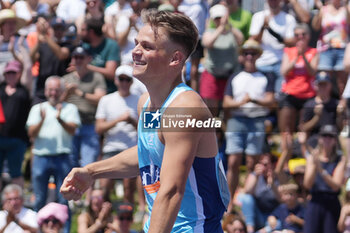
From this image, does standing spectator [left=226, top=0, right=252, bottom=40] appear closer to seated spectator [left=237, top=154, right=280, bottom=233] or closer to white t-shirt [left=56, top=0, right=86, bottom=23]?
seated spectator [left=237, top=154, right=280, bottom=233]

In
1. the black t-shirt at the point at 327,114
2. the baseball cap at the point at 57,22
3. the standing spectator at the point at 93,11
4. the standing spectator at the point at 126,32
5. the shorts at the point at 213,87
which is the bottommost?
the black t-shirt at the point at 327,114

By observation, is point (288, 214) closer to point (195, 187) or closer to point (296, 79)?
point (296, 79)

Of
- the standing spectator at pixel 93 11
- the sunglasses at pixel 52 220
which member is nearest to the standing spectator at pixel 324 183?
the sunglasses at pixel 52 220

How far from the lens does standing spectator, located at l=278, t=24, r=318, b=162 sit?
9086 millimetres

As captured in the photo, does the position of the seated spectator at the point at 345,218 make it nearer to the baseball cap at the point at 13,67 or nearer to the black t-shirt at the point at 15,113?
the black t-shirt at the point at 15,113

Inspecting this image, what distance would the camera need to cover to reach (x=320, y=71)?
9.30 m

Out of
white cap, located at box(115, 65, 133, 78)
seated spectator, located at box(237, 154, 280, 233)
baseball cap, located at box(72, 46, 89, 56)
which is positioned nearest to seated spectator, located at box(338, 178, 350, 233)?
seated spectator, located at box(237, 154, 280, 233)

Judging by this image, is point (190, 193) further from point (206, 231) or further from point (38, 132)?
point (38, 132)

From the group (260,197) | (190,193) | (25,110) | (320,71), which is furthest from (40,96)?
(190,193)

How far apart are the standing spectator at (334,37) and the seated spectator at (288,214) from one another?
5.58ft

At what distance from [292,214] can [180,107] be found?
180 inches

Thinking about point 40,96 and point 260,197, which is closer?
point 260,197

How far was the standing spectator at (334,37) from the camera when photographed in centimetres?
933

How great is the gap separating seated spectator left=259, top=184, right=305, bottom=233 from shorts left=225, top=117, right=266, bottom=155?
0.76 m
